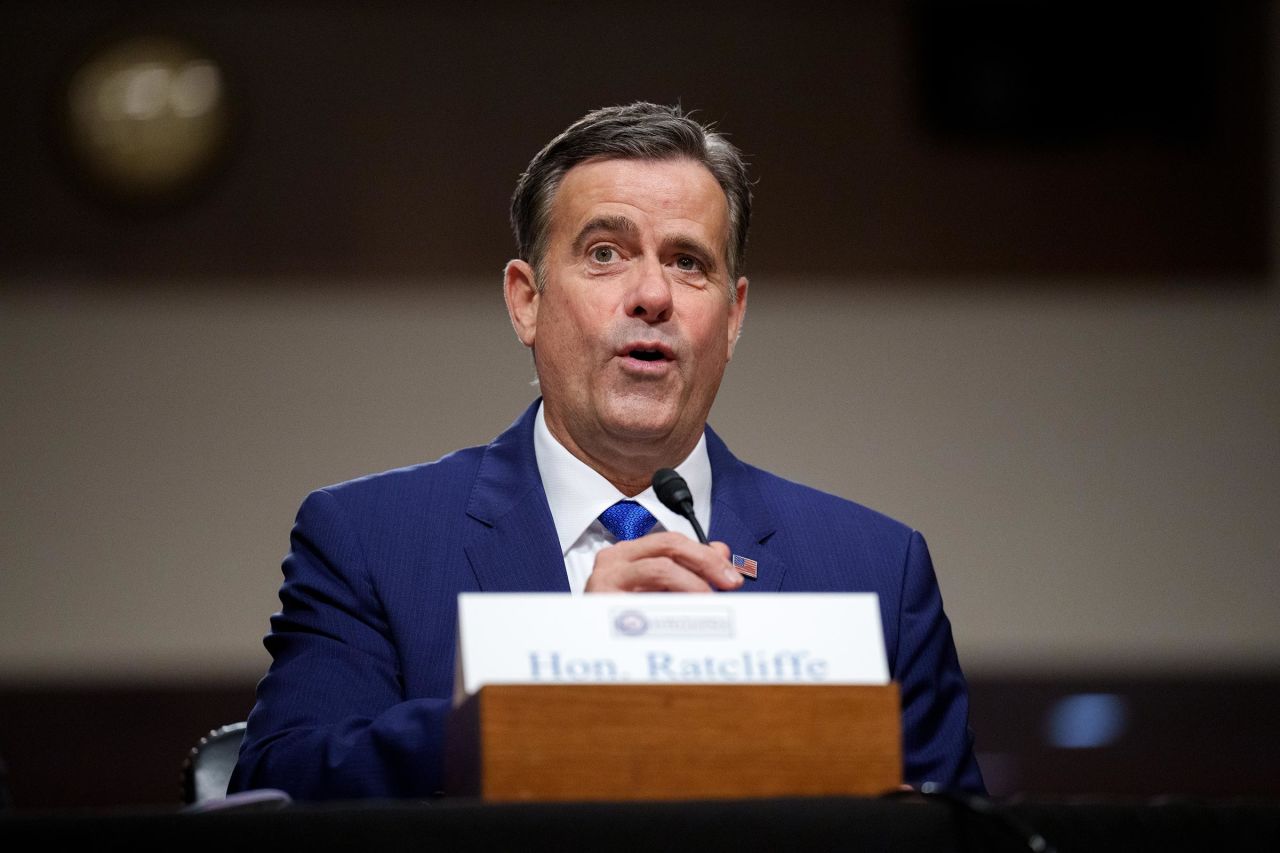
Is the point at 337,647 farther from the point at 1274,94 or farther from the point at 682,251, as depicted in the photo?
the point at 1274,94

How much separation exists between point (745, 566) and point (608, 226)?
50 centimetres

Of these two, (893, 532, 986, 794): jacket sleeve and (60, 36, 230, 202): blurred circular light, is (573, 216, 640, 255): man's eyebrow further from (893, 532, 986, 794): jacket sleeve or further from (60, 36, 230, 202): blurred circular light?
(60, 36, 230, 202): blurred circular light

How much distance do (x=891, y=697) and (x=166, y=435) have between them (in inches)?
134

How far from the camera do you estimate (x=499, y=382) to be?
445 centimetres

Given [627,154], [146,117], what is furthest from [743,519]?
[146,117]

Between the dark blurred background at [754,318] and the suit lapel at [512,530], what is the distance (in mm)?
2231

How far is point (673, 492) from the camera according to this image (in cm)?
176

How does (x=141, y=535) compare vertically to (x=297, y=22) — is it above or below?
below

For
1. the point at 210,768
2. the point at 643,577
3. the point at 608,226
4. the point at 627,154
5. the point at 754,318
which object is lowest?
the point at 210,768

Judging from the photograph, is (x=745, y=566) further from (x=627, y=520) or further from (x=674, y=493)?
(x=674, y=493)

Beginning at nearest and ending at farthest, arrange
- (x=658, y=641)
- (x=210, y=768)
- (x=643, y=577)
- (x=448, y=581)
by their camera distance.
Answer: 1. (x=658, y=641)
2. (x=643, y=577)
3. (x=210, y=768)
4. (x=448, y=581)

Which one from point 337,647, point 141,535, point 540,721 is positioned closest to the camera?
point 540,721

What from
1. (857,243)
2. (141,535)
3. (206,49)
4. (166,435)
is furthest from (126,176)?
(857,243)

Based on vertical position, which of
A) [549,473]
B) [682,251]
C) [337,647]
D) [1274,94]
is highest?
[1274,94]
